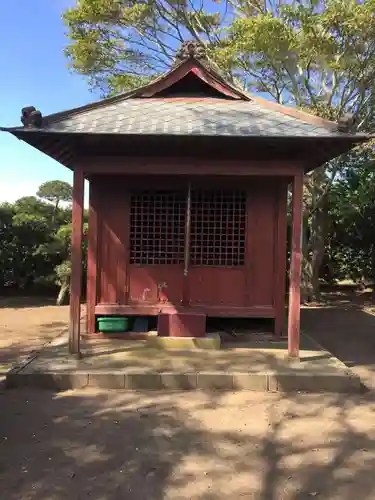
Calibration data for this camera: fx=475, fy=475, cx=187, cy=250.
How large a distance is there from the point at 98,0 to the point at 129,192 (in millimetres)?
8995

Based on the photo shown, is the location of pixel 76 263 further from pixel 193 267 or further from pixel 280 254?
pixel 280 254

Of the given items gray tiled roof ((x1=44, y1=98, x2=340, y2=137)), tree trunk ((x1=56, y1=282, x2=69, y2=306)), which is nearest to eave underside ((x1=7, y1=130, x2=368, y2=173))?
gray tiled roof ((x1=44, y1=98, x2=340, y2=137))

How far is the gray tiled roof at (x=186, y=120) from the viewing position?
600cm

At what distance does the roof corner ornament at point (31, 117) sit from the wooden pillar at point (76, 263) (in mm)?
804

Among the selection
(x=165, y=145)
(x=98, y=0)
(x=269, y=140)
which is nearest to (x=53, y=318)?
(x=165, y=145)

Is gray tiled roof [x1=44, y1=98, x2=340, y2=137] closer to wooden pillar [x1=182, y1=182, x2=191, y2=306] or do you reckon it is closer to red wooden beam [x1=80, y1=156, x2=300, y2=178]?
red wooden beam [x1=80, y1=156, x2=300, y2=178]

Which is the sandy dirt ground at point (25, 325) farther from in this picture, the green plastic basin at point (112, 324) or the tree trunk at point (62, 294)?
the green plastic basin at point (112, 324)

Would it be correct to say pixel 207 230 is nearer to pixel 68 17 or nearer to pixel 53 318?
pixel 53 318

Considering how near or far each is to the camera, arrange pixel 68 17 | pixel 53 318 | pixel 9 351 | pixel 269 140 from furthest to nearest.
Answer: pixel 68 17 < pixel 53 318 < pixel 9 351 < pixel 269 140

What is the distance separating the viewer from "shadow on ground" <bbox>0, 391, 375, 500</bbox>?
3.42 meters

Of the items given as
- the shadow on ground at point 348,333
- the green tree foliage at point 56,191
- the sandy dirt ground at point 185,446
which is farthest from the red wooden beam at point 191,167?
the green tree foliage at point 56,191

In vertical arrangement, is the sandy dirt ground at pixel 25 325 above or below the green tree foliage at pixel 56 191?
below

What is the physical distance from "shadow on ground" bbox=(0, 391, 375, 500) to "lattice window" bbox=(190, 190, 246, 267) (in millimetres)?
2977

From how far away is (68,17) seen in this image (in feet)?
48.4
